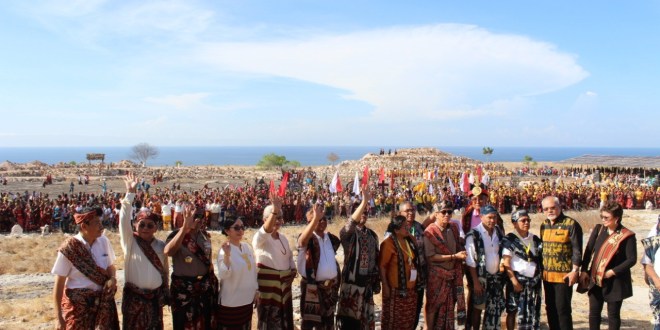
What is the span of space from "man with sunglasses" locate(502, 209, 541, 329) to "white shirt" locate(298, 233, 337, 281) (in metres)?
1.95

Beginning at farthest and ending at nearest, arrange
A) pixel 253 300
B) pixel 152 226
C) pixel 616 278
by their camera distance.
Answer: pixel 616 278 < pixel 253 300 < pixel 152 226

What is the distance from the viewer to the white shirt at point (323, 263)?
4.97 meters

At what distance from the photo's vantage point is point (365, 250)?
5.13 metres

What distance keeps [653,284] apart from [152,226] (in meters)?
5.08

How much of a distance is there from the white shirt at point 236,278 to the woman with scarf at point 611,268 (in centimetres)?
372

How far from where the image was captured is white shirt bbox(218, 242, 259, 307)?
458cm

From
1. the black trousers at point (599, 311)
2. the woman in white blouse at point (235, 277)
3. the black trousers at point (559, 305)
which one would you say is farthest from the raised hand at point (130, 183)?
the black trousers at point (599, 311)

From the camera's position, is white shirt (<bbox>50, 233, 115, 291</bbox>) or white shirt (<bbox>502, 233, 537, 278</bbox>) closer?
white shirt (<bbox>50, 233, 115, 291</bbox>)

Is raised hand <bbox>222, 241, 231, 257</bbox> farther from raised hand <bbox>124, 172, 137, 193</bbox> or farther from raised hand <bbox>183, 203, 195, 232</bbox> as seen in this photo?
raised hand <bbox>124, 172, 137, 193</bbox>

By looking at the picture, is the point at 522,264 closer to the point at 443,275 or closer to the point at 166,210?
the point at 443,275

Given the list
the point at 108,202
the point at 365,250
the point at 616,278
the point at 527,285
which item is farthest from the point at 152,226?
the point at 108,202

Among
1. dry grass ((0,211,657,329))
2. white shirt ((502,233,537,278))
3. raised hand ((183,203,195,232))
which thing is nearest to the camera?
raised hand ((183,203,195,232))

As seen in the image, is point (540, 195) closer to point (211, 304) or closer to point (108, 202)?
point (108, 202)

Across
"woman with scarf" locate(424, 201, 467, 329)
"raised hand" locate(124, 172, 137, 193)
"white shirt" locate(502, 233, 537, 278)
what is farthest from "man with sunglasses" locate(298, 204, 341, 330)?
"white shirt" locate(502, 233, 537, 278)
